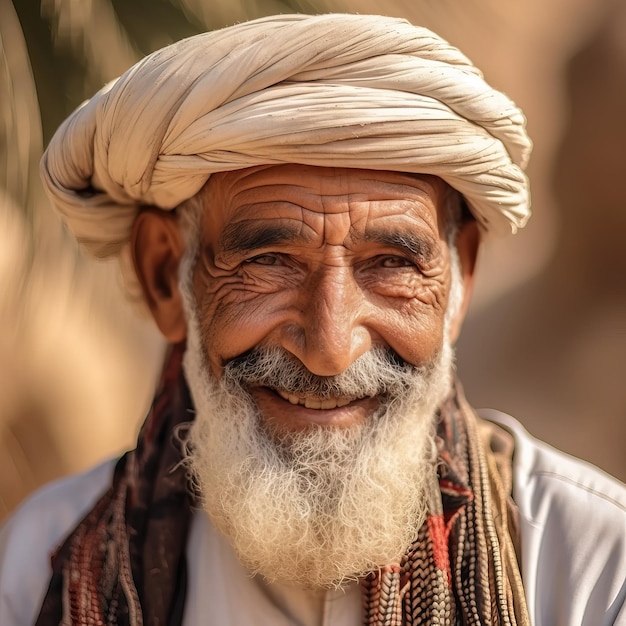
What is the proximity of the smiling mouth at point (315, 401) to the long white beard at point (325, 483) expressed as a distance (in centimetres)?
6

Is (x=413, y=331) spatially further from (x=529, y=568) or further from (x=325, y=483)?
(x=529, y=568)

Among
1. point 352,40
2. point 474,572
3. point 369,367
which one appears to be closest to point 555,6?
point 352,40

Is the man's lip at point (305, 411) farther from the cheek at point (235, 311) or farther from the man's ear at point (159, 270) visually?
the man's ear at point (159, 270)

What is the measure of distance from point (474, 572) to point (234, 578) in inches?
26.8

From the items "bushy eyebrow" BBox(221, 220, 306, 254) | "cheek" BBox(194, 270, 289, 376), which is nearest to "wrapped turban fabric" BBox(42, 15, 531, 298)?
"bushy eyebrow" BBox(221, 220, 306, 254)

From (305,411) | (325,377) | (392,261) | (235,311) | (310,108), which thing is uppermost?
(310,108)

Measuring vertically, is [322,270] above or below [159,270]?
above

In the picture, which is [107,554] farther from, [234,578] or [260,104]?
[260,104]

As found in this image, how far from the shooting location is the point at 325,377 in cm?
196

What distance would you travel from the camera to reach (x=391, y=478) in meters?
2.07

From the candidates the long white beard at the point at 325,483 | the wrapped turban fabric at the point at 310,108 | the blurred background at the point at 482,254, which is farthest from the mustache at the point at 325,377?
the blurred background at the point at 482,254

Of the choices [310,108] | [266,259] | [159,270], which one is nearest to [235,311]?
[266,259]

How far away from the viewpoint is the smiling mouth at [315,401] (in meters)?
2.02

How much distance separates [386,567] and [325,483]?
0.93 feet
